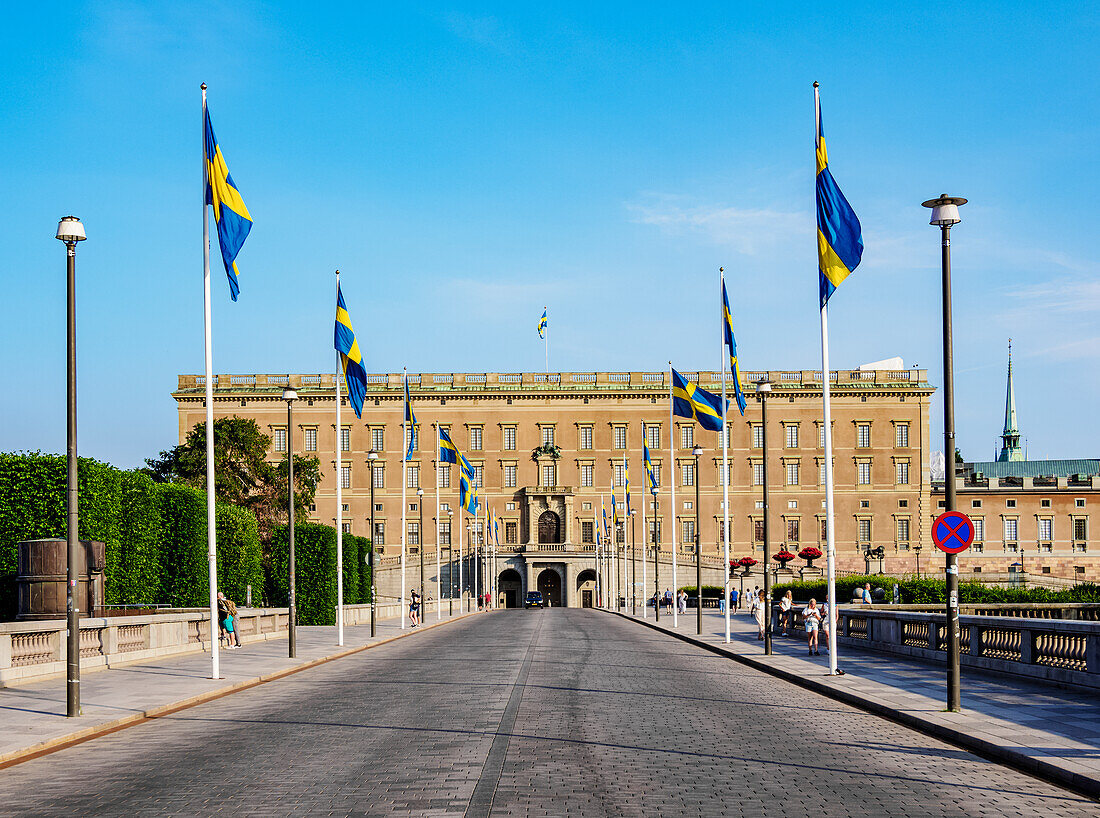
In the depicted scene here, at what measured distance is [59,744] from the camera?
15609 mm

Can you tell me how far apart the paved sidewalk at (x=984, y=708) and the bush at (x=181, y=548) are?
26.0 meters

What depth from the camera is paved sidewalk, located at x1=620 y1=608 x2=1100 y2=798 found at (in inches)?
519

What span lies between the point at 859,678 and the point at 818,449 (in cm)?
10011

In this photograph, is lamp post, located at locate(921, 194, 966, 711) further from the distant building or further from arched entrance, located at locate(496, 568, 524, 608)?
the distant building

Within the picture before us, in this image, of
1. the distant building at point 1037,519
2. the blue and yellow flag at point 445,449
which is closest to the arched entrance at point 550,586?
the distant building at point 1037,519

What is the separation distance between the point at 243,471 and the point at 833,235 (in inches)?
2991

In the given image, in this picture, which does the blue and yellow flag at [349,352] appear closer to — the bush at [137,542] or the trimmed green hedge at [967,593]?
the bush at [137,542]

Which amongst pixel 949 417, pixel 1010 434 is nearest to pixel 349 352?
pixel 949 417

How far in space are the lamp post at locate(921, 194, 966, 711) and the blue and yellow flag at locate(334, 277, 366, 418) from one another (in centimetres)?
2177

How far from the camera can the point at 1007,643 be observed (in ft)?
78.2

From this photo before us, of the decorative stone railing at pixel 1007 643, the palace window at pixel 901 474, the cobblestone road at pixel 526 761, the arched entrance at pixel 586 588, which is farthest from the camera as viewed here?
the palace window at pixel 901 474

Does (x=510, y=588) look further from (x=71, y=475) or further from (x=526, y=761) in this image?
(x=526, y=761)

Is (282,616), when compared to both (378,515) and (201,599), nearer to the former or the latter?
(201,599)

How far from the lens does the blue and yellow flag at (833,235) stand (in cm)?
2294
